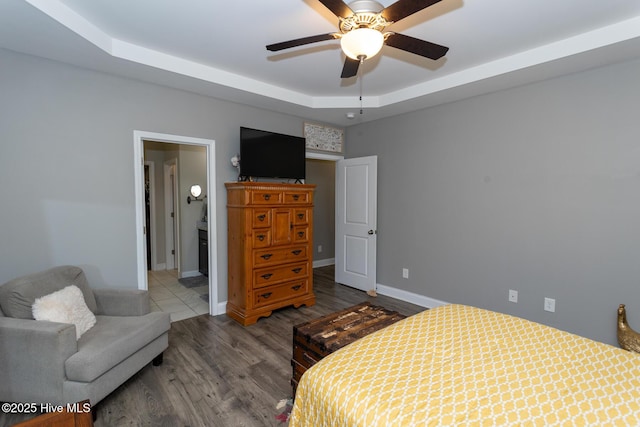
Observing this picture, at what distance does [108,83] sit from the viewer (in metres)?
2.82

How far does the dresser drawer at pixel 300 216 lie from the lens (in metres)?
3.73

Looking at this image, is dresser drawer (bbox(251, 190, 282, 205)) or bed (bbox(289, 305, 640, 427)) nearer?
bed (bbox(289, 305, 640, 427))

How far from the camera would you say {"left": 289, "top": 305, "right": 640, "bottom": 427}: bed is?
98 centimetres

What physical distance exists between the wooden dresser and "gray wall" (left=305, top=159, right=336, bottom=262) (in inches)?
85.3

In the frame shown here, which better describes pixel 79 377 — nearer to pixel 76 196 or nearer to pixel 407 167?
pixel 76 196

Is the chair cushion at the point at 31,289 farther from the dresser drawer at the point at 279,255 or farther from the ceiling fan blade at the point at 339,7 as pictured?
the ceiling fan blade at the point at 339,7

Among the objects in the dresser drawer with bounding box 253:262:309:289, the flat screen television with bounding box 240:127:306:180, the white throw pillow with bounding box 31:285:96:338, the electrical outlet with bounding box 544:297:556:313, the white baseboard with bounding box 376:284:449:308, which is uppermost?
the flat screen television with bounding box 240:127:306:180

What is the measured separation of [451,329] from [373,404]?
0.74m

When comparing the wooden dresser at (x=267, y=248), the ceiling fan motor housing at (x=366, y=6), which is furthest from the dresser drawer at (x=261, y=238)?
the ceiling fan motor housing at (x=366, y=6)

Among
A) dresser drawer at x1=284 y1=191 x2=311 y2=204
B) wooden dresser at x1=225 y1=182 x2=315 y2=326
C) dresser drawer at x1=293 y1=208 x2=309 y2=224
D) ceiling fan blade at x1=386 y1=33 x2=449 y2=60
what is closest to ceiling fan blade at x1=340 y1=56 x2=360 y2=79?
ceiling fan blade at x1=386 y1=33 x2=449 y2=60

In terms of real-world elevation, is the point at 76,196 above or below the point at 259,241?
above

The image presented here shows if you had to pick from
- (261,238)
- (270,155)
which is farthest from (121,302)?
(270,155)

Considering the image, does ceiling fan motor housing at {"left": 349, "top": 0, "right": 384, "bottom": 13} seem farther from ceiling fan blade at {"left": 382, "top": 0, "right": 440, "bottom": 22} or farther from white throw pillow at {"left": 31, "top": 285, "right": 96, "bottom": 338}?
white throw pillow at {"left": 31, "top": 285, "right": 96, "bottom": 338}

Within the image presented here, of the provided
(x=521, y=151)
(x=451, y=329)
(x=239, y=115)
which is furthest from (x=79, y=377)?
(x=521, y=151)
